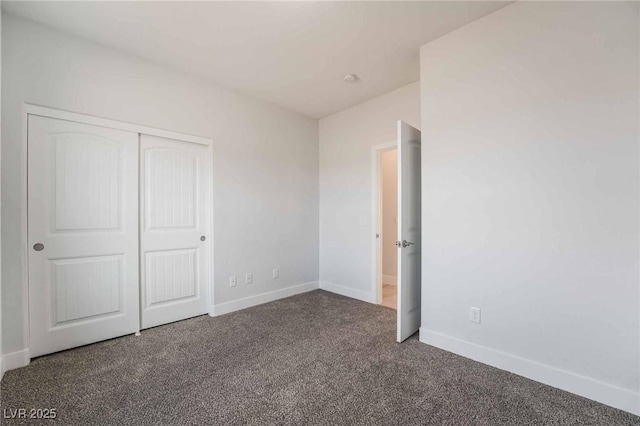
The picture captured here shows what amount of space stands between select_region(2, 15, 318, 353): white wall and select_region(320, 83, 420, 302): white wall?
23 cm

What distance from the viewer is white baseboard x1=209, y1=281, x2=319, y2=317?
10.6 ft

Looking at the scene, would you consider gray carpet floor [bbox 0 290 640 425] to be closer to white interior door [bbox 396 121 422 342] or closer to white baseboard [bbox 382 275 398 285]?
white interior door [bbox 396 121 422 342]

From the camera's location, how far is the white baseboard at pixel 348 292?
3.71m

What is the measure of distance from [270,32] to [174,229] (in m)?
2.17

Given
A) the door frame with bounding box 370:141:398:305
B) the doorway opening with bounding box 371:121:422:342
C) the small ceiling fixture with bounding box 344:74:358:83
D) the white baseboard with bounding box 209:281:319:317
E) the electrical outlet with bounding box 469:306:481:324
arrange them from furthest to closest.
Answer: the door frame with bounding box 370:141:398:305
the white baseboard with bounding box 209:281:319:317
the small ceiling fixture with bounding box 344:74:358:83
the doorway opening with bounding box 371:121:422:342
the electrical outlet with bounding box 469:306:481:324

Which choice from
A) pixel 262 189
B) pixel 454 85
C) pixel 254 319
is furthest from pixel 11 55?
pixel 454 85

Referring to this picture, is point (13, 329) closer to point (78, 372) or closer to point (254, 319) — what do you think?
point (78, 372)

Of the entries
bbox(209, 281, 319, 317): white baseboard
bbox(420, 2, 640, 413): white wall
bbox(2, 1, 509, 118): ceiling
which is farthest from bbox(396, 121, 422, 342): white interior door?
bbox(209, 281, 319, 317): white baseboard

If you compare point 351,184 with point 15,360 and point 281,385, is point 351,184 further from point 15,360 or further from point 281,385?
point 15,360

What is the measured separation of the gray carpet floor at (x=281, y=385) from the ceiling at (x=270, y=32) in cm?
271

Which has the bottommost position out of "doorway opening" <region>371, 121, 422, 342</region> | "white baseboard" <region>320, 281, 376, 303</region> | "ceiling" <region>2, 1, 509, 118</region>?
"white baseboard" <region>320, 281, 376, 303</region>

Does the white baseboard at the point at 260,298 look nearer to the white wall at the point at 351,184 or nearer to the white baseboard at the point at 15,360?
the white wall at the point at 351,184

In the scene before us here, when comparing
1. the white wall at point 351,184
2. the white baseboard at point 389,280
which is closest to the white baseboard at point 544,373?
the white wall at point 351,184

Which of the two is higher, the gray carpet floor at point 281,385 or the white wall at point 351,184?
the white wall at point 351,184
